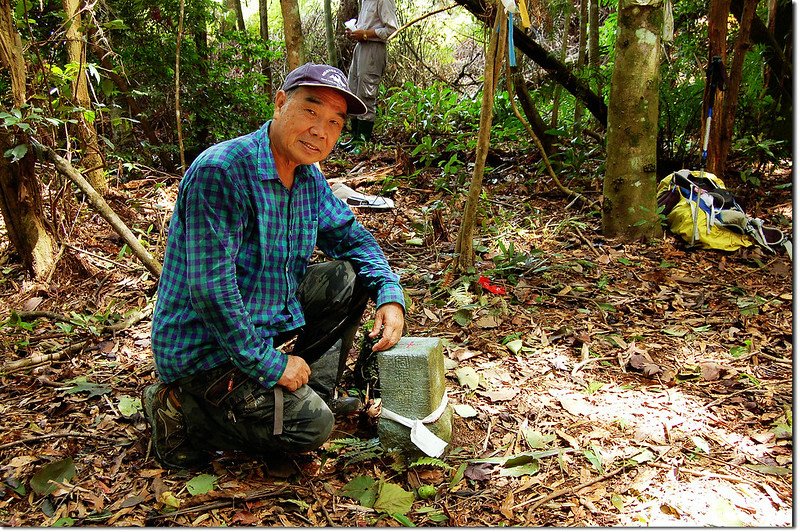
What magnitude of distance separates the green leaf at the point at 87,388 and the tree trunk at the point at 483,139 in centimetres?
248

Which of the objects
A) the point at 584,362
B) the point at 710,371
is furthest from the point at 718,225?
the point at 584,362

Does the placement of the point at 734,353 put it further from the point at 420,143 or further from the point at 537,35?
the point at 537,35

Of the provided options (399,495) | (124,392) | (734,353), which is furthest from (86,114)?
(734,353)

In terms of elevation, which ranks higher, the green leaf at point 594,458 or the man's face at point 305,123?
the man's face at point 305,123

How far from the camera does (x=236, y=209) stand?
7.57 ft

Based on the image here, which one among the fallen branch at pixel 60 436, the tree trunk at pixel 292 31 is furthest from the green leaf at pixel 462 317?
the tree trunk at pixel 292 31

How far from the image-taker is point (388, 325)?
2.68 meters

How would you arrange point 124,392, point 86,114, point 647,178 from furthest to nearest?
point 647,178 < point 86,114 < point 124,392

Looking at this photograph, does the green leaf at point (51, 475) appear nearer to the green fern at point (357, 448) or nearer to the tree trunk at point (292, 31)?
the green fern at point (357, 448)

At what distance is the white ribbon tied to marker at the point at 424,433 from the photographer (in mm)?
2551

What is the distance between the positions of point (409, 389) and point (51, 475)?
4.85ft

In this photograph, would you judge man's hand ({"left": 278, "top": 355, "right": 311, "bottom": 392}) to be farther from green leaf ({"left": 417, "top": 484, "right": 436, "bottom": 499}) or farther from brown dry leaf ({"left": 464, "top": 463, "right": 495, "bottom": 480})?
brown dry leaf ({"left": 464, "top": 463, "right": 495, "bottom": 480})

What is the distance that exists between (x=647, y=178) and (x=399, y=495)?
12.4 ft

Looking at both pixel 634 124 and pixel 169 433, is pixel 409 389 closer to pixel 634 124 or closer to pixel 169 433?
pixel 169 433
